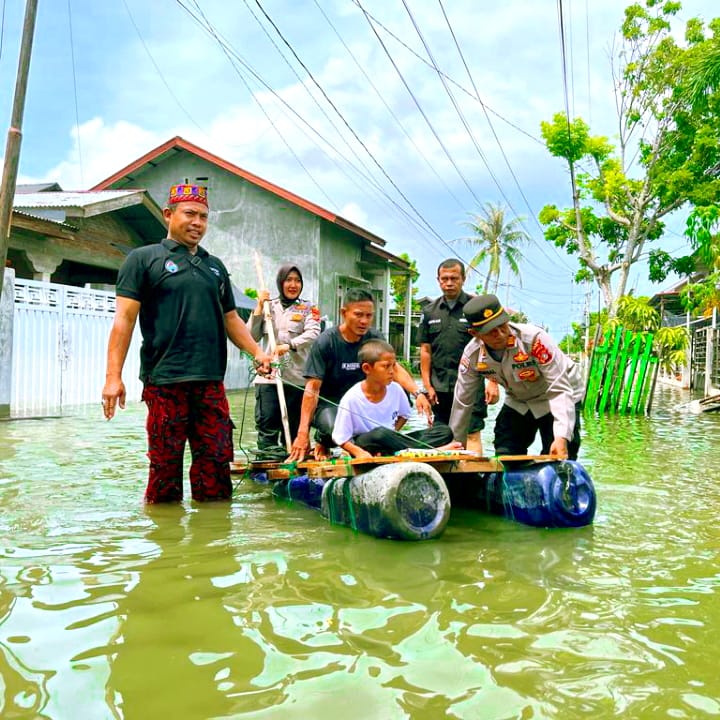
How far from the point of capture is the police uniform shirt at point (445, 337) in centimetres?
646

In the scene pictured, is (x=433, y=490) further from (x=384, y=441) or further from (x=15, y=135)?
(x=15, y=135)

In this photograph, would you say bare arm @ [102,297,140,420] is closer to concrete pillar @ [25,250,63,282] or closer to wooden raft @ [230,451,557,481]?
wooden raft @ [230,451,557,481]

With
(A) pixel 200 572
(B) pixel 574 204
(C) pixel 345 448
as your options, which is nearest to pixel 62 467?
(C) pixel 345 448

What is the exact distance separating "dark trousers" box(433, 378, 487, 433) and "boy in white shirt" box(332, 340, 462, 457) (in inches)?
16.9

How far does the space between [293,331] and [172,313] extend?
2051 millimetres

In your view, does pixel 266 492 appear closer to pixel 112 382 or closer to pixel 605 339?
pixel 112 382

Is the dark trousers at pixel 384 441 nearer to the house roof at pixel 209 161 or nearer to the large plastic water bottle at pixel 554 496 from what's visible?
the large plastic water bottle at pixel 554 496

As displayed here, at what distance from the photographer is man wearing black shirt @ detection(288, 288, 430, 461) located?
538cm

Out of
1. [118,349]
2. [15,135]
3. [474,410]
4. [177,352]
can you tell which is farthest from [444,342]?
[15,135]

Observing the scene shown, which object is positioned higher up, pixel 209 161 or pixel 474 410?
pixel 209 161

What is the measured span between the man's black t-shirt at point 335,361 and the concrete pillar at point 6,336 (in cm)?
722

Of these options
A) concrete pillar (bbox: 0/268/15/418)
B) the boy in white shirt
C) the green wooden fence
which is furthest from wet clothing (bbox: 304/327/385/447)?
the green wooden fence

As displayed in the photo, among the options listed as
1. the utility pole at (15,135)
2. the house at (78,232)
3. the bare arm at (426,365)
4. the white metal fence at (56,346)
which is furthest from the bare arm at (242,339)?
the house at (78,232)

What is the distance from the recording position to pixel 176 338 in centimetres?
474
